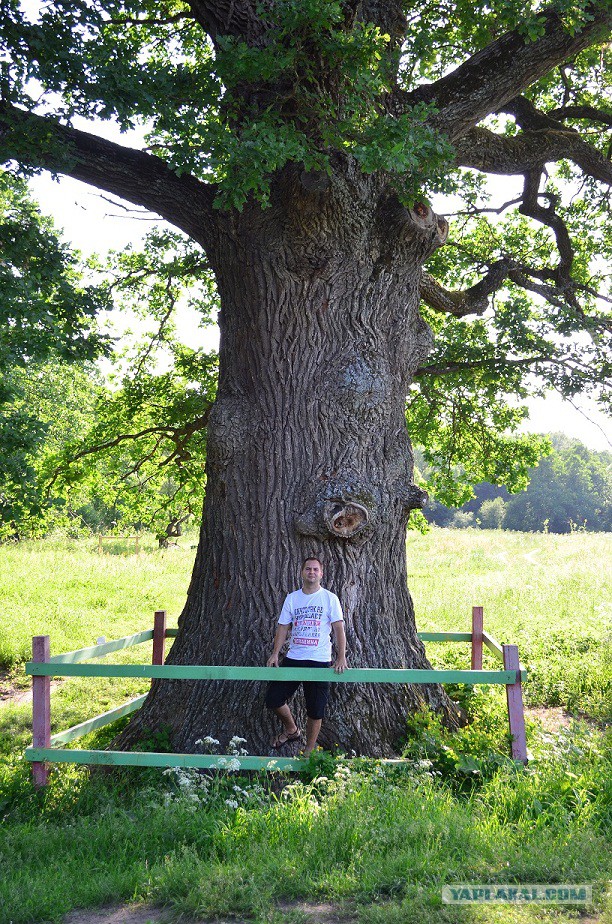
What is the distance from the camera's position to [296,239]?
7.40m

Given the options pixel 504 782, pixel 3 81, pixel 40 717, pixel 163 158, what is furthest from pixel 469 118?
pixel 40 717

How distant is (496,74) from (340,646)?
5767 millimetres

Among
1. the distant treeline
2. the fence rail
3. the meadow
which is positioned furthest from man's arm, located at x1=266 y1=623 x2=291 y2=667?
the distant treeline

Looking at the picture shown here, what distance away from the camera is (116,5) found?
651cm

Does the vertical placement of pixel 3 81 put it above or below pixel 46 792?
above

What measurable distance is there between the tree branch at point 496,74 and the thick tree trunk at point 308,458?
0.98 metres

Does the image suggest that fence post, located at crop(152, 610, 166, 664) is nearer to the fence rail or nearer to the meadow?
the meadow

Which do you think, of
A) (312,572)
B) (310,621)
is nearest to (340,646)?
(310,621)

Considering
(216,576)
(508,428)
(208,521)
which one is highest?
(508,428)

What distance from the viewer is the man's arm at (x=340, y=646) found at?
600 centimetres

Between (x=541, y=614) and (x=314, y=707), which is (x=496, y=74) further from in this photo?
(x=541, y=614)

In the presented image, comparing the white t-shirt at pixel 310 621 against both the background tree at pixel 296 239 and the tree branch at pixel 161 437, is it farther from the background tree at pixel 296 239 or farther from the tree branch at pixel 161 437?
the tree branch at pixel 161 437

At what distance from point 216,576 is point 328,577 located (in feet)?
3.46

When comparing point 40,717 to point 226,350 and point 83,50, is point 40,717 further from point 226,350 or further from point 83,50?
point 83,50
